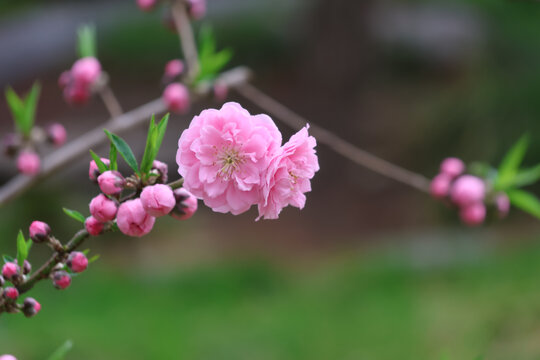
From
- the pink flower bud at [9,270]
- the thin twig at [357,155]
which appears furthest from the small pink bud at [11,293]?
the thin twig at [357,155]

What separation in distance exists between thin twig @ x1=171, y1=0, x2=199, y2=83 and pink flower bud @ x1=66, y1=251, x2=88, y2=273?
22.9 inches

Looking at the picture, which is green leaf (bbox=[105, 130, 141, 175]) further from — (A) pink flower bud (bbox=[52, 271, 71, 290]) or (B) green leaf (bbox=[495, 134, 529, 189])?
(B) green leaf (bbox=[495, 134, 529, 189])

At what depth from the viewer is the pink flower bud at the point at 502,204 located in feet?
3.21

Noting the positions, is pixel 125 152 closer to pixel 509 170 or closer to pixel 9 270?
pixel 9 270

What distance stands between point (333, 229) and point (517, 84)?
5.28 ft

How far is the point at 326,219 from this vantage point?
388cm

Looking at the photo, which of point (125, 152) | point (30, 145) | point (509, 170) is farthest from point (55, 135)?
point (509, 170)

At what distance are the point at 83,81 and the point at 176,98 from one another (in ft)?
0.56

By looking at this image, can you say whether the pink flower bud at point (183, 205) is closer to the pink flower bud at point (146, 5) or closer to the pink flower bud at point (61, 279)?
the pink flower bud at point (61, 279)

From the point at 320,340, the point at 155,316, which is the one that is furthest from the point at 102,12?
the point at 320,340

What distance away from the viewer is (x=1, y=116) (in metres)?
5.47

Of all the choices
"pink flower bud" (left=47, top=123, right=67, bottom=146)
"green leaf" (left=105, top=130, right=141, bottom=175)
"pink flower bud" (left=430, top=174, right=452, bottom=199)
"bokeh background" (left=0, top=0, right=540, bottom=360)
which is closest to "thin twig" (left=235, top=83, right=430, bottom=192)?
"pink flower bud" (left=430, top=174, right=452, bottom=199)

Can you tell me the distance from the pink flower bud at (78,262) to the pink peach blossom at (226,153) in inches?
3.7

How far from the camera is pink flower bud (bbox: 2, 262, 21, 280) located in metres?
0.47
